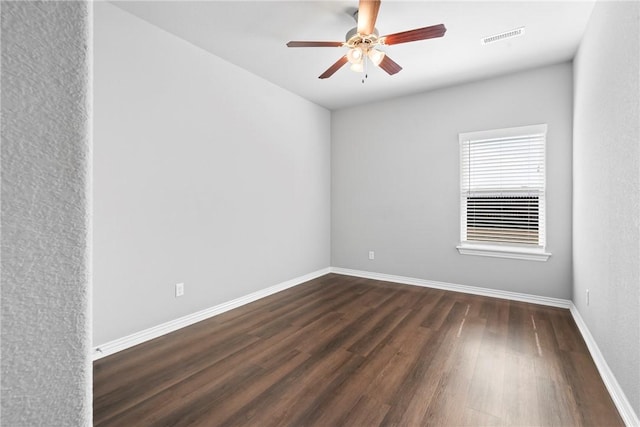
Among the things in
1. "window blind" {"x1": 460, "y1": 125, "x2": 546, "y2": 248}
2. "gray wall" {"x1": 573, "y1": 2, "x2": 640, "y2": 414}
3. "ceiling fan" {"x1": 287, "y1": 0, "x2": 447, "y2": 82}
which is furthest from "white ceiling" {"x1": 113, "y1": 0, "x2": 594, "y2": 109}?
"window blind" {"x1": 460, "y1": 125, "x2": 546, "y2": 248}

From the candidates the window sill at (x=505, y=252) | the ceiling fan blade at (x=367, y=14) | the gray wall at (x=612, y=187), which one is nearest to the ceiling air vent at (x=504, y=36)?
the gray wall at (x=612, y=187)

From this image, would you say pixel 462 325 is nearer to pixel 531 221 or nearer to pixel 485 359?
pixel 485 359

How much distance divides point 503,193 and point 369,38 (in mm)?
2692

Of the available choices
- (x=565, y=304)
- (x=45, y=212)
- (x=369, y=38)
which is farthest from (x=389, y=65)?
(x=565, y=304)

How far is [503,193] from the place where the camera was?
13.1 ft

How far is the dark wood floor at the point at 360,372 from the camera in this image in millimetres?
1823

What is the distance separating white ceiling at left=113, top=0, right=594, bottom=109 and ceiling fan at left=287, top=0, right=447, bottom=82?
0.28m

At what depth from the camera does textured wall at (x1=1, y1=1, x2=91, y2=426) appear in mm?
317

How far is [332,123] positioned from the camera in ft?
17.7

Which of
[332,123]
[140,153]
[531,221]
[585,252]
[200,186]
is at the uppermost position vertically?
[332,123]

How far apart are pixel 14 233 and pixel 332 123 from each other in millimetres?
5349

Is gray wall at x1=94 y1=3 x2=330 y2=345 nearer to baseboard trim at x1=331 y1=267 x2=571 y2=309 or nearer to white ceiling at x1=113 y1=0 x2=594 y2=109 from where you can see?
white ceiling at x1=113 y1=0 x2=594 y2=109

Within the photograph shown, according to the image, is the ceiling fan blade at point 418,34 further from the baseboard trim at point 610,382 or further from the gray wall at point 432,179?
the baseboard trim at point 610,382

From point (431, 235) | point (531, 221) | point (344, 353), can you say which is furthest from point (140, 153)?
point (531, 221)
